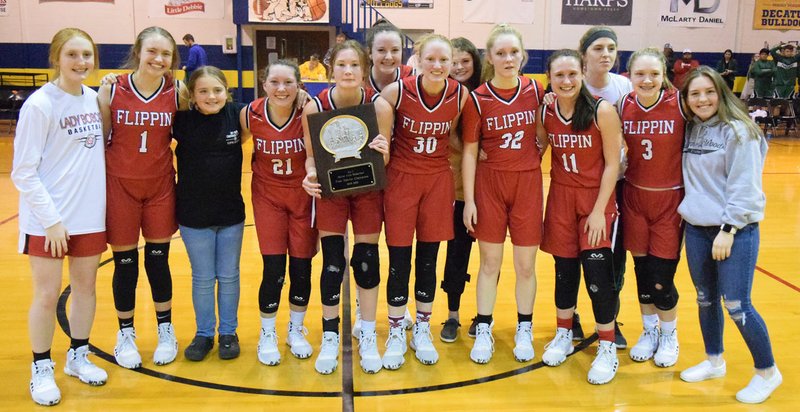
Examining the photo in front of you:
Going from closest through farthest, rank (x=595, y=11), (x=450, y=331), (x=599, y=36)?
(x=599, y=36)
(x=450, y=331)
(x=595, y=11)

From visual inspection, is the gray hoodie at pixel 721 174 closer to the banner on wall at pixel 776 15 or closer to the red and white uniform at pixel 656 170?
the red and white uniform at pixel 656 170

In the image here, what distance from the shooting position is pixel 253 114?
3.20 meters

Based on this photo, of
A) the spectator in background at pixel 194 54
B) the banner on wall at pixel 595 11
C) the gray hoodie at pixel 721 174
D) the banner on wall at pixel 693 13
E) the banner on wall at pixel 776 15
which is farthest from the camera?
the banner on wall at pixel 776 15

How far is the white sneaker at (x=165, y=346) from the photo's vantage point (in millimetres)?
3270

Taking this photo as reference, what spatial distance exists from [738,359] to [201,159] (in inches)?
111

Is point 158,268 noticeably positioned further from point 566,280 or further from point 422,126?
point 566,280

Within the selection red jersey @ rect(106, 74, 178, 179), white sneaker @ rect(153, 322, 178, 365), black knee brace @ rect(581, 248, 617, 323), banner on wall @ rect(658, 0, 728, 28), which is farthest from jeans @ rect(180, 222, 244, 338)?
banner on wall @ rect(658, 0, 728, 28)

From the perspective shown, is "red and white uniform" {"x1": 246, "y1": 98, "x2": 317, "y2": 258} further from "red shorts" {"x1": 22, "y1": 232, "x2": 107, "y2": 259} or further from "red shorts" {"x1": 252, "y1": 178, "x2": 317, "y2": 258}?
"red shorts" {"x1": 22, "y1": 232, "x2": 107, "y2": 259}

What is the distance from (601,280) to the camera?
3143 millimetres

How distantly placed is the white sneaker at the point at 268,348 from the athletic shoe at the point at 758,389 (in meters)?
2.13

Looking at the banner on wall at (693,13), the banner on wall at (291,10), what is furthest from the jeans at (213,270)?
the banner on wall at (693,13)

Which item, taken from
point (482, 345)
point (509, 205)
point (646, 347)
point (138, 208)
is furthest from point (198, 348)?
point (646, 347)

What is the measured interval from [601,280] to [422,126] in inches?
43.6

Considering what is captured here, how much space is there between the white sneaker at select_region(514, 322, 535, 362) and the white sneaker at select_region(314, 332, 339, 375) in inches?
35.5
